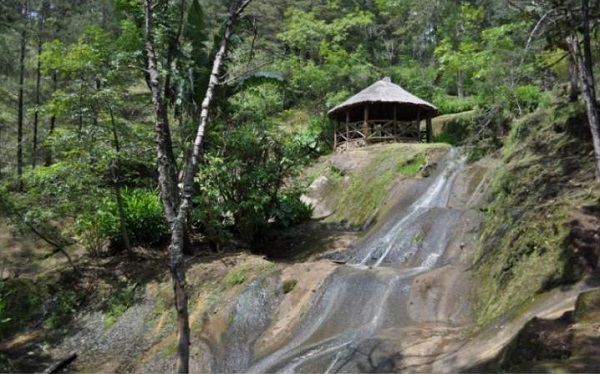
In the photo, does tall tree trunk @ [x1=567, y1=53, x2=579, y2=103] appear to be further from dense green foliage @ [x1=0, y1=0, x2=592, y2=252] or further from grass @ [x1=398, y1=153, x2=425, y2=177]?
grass @ [x1=398, y1=153, x2=425, y2=177]

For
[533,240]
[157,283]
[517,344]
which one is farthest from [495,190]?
[157,283]

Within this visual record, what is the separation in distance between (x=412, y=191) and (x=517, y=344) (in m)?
11.2

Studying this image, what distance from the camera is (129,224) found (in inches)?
570

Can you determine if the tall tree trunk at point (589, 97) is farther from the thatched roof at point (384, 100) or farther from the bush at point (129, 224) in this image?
the thatched roof at point (384, 100)

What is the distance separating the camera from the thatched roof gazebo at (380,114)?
24406 mm

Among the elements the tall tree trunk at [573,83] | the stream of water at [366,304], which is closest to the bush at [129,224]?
the stream of water at [366,304]

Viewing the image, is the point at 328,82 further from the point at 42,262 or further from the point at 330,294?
the point at 330,294

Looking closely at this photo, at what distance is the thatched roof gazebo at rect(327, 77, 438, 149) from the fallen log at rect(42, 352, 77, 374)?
16.6 meters

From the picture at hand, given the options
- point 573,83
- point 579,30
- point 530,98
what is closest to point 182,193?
point 579,30

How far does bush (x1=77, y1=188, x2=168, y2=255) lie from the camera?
555 inches

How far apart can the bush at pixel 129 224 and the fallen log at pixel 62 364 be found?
4137mm

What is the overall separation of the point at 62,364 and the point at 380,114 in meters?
20.1

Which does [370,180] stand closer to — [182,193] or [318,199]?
[318,199]

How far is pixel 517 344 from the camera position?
614 centimetres
